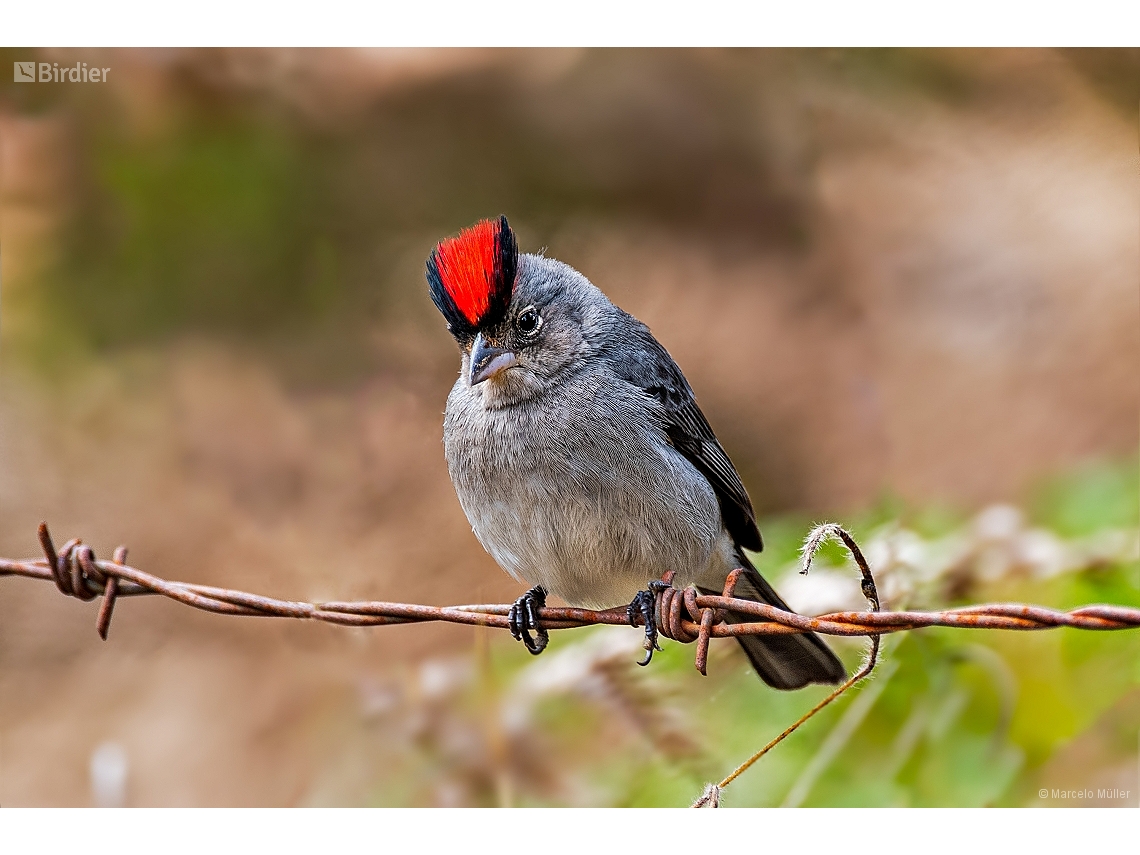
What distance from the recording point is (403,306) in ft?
17.2

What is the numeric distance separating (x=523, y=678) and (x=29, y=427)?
2619 mm

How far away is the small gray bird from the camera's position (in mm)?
3592

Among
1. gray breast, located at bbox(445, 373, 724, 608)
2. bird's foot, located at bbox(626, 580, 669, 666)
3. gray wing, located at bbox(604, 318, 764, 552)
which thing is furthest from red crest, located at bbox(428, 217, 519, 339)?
bird's foot, located at bbox(626, 580, 669, 666)

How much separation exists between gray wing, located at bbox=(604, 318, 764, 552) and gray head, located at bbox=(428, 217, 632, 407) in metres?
0.14

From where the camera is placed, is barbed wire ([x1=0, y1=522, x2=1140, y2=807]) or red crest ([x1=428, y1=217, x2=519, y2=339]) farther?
red crest ([x1=428, y1=217, x2=519, y2=339])

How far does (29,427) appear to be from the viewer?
5.07 metres

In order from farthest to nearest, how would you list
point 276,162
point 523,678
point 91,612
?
point 276,162 → point 91,612 → point 523,678

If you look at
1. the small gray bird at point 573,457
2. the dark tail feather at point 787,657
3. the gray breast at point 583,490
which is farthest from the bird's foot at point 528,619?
the dark tail feather at point 787,657

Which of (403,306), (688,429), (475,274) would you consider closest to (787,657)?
(688,429)

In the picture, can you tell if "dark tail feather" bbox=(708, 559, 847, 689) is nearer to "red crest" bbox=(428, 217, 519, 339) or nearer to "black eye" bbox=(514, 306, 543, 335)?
"black eye" bbox=(514, 306, 543, 335)

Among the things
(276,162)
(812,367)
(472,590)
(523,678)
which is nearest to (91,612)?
(472,590)

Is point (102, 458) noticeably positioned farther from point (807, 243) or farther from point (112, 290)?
point (807, 243)

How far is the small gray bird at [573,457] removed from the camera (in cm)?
359

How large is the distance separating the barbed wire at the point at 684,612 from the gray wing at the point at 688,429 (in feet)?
1.95
